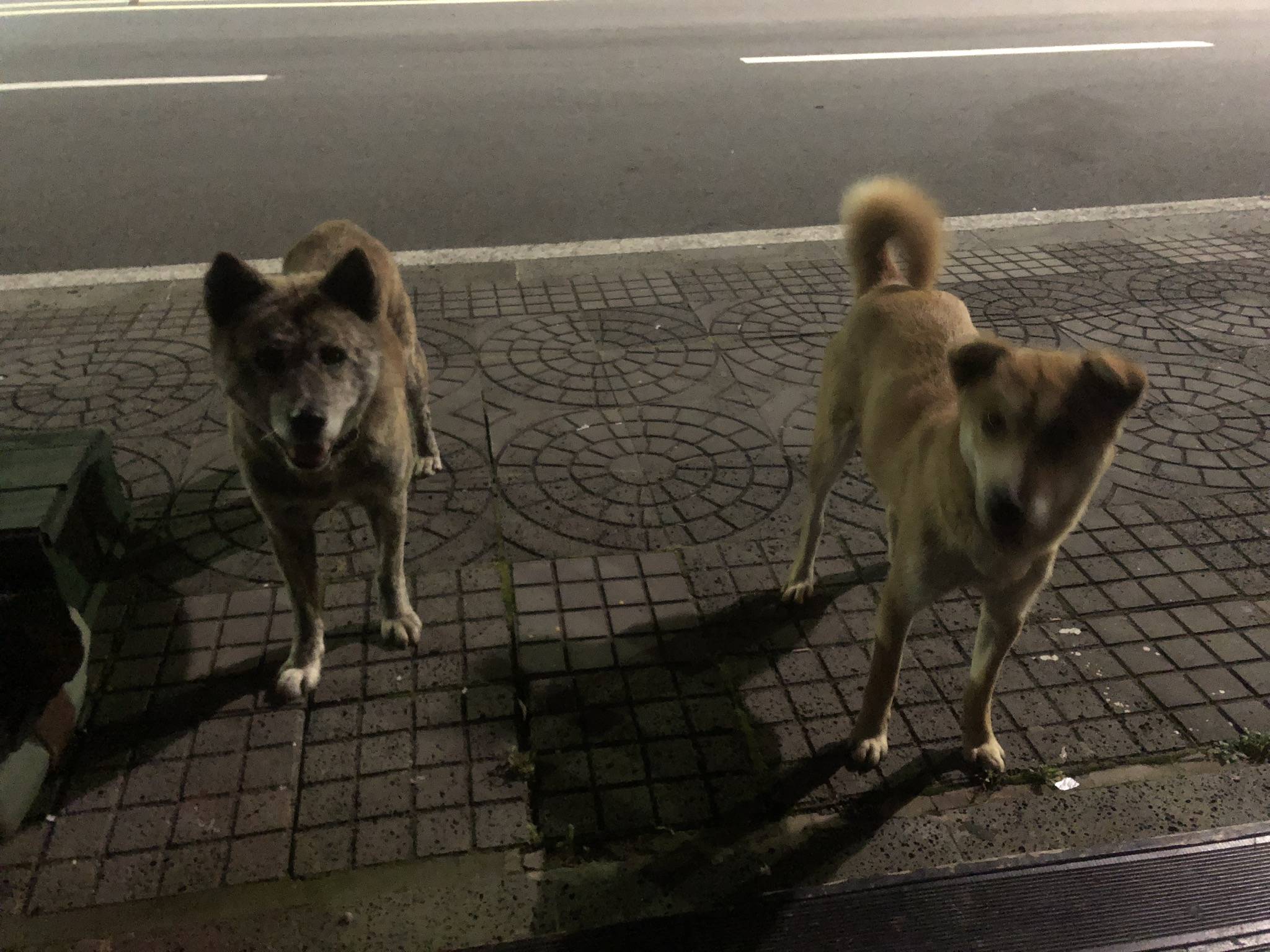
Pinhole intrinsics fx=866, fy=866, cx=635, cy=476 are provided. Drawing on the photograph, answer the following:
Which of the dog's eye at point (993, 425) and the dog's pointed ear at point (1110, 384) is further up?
the dog's pointed ear at point (1110, 384)

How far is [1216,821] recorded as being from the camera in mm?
2555

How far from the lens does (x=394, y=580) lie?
3121 millimetres

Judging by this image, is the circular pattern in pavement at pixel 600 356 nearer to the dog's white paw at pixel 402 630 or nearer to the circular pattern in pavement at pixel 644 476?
the circular pattern in pavement at pixel 644 476

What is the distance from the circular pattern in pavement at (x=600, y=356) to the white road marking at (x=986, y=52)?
7143 millimetres

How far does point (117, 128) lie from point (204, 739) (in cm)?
803

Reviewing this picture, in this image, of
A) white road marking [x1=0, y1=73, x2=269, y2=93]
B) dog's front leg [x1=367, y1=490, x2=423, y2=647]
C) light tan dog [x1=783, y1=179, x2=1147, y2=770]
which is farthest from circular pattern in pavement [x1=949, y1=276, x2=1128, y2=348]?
white road marking [x1=0, y1=73, x2=269, y2=93]

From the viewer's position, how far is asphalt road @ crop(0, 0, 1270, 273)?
22.7ft

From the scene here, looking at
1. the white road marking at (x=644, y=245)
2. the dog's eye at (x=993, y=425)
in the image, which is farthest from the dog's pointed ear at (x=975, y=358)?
the white road marking at (x=644, y=245)

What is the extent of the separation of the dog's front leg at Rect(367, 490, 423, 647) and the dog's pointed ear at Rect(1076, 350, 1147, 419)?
215cm

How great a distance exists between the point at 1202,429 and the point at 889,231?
2.36 metres

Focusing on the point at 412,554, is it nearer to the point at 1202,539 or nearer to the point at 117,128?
the point at 1202,539

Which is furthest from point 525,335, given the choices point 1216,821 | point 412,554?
point 1216,821

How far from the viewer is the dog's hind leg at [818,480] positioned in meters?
3.17

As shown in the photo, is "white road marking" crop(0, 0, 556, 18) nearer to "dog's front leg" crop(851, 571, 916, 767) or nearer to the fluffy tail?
the fluffy tail
